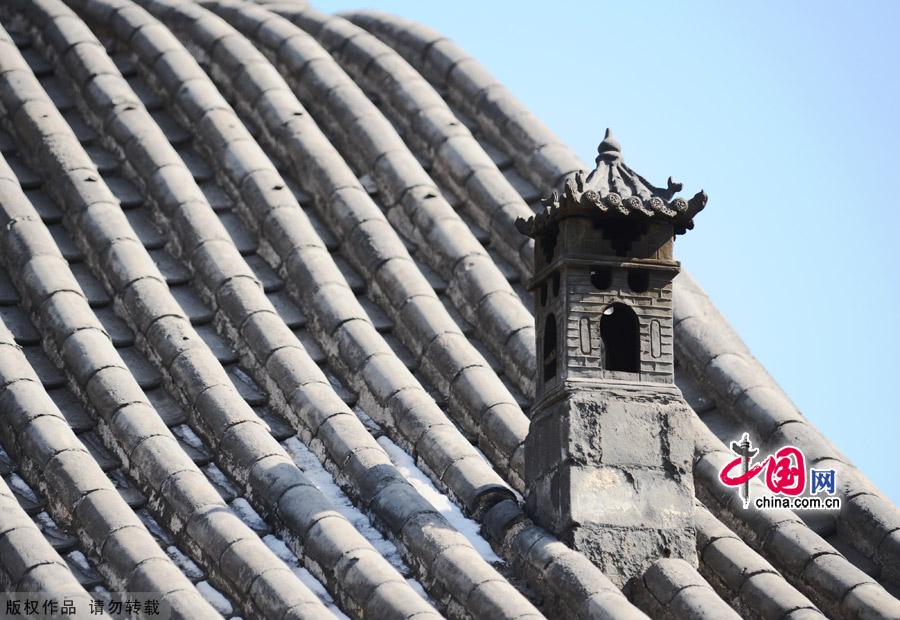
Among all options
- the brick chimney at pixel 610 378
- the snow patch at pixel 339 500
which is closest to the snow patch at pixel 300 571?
the snow patch at pixel 339 500

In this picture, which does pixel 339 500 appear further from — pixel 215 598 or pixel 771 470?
pixel 771 470

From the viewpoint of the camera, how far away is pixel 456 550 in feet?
63.0

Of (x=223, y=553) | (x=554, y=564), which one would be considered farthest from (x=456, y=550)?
(x=223, y=553)

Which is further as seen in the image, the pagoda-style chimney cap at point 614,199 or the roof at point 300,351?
the pagoda-style chimney cap at point 614,199

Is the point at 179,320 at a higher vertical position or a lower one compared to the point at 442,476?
higher

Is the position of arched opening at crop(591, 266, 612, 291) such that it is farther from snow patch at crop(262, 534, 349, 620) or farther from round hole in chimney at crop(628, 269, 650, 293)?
snow patch at crop(262, 534, 349, 620)

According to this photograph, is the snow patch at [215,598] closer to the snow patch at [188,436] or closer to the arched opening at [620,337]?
the snow patch at [188,436]

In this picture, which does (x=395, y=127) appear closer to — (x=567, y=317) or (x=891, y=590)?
(x=567, y=317)

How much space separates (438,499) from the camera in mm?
20344

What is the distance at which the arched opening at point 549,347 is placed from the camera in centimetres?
2042

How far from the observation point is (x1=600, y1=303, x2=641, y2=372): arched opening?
66.4 feet

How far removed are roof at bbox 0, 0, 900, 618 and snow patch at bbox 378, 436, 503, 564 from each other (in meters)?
0.03

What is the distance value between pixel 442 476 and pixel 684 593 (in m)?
2.64

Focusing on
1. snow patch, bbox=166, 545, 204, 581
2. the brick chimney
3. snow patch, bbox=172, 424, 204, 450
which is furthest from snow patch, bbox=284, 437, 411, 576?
snow patch, bbox=166, 545, 204, 581
